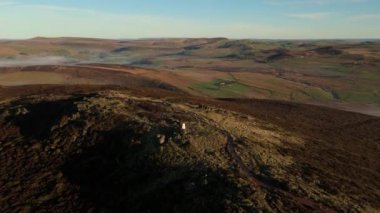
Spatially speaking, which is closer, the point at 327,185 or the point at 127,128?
the point at 327,185

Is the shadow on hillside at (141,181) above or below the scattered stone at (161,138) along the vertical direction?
below

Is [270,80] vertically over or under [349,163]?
under

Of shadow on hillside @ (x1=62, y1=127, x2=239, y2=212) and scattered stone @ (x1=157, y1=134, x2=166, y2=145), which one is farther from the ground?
scattered stone @ (x1=157, y1=134, x2=166, y2=145)

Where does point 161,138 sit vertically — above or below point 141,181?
above

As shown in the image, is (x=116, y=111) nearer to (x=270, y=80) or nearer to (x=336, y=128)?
(x=336, y=128)

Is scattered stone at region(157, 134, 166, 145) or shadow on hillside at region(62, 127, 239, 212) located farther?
scattered stone at region(157, 134, 166, 145)

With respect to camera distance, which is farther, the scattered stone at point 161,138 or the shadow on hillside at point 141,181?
the scattered stone at point 161,138

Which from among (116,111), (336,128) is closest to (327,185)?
(116,111)

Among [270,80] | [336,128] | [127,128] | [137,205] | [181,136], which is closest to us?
[137,205]
